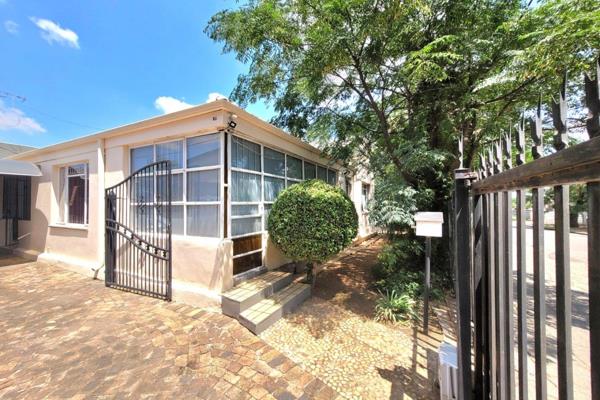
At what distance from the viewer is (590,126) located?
756 millimetres

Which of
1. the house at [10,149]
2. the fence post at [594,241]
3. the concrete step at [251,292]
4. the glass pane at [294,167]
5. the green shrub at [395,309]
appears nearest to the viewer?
the fence post at [594,241]

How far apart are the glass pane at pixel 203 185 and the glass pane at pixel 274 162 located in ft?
4.88

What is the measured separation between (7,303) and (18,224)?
5885mm

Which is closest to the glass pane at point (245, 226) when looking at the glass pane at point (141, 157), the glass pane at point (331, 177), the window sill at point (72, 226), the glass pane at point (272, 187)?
the glass pane at point (272, 187)

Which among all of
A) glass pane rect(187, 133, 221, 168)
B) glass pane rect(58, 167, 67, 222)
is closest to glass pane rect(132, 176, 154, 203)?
glass pane rect(187, 133, 221, 168)

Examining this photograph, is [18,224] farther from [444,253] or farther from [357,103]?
[444,253]

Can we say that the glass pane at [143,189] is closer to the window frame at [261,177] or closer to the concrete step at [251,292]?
the window frame at [261,177]

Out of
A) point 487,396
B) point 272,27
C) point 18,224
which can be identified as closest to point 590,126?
point 487,396

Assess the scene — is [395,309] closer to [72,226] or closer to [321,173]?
[321,173]

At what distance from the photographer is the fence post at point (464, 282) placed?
6.29 feet

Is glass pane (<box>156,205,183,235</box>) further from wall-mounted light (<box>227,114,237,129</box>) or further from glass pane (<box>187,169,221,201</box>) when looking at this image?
wall-mounted light (<box>227,114,237,129</box>)

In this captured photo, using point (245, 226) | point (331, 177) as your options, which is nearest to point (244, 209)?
point (245, 226)

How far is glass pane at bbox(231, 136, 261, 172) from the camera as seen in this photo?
5.02m

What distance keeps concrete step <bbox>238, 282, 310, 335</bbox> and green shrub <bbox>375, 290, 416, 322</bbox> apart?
1.46 meters
